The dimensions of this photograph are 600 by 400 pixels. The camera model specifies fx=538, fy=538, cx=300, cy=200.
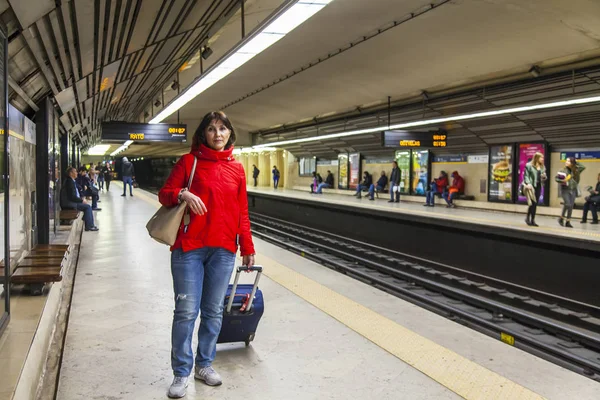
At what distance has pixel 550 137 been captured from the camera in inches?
507

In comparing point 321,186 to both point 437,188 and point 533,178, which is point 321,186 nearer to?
point 437,188

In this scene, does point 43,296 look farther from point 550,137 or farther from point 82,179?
point 550,137

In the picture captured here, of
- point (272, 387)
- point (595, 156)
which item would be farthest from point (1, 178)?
point (595, 156)

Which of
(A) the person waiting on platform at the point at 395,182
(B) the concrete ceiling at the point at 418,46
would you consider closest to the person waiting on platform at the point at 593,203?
(B) the concrete ceiling at the point at 418,46

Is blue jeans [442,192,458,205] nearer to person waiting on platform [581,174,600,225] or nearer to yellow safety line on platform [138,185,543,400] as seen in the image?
person waiting on platform [581,174,600,225]

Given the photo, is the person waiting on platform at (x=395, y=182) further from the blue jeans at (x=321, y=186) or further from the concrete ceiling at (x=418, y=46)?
the blue jeans at (x=321, y=186)

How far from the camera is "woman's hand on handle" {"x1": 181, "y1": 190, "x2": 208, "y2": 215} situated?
2.66m

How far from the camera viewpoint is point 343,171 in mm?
23859

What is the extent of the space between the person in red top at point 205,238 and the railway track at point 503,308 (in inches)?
145

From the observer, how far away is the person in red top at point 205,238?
110 inches

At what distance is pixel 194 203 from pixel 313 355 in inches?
57.3

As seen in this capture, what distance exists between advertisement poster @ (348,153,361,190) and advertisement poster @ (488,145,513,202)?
25.2 ft

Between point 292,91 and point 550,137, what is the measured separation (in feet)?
25.1

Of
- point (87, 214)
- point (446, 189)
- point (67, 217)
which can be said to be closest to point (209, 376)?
point (67, 217)
